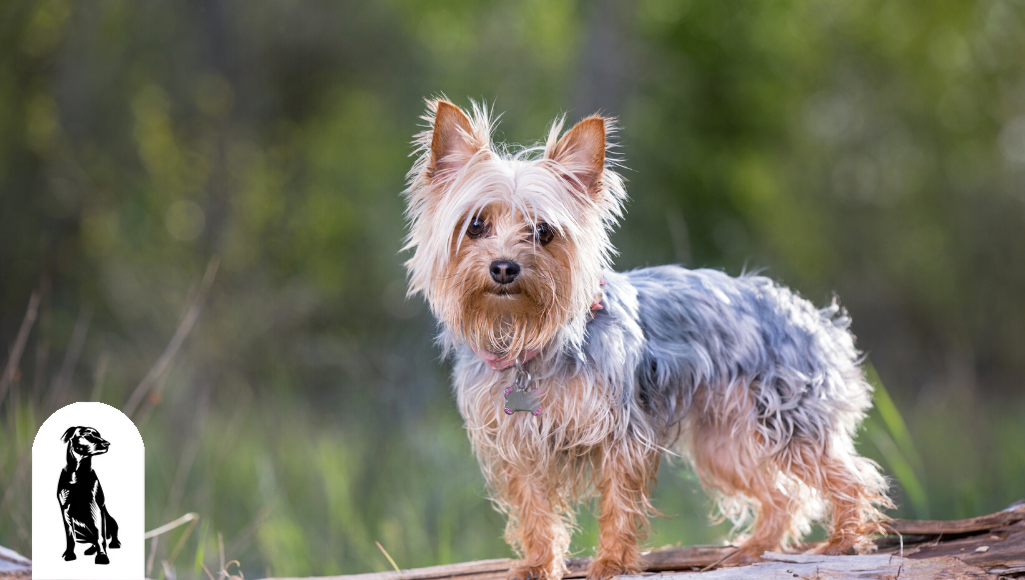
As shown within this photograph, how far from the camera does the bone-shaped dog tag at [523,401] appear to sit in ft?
12.3

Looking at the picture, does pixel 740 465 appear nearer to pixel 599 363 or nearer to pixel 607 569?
pixel 607 569

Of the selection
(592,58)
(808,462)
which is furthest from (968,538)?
(592,58)

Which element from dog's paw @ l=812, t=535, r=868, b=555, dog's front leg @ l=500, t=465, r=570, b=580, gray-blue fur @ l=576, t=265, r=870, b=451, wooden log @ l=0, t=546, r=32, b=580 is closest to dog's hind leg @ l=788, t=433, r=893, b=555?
dog's paw @ l=812, t=535, r=868, b=555

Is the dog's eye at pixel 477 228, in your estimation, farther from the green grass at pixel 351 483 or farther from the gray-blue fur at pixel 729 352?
the green grass at pixel 351 483

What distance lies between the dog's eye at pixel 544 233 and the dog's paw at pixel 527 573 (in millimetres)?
1642

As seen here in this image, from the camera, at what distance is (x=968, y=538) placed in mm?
3949

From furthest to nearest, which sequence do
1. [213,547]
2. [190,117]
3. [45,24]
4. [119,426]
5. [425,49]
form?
1. [425,49]
2. [190,117]
3. [45,24]
4. [213,547]
5. [119,426]

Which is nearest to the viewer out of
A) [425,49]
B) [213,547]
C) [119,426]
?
[119,426]

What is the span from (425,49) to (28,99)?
6.20m

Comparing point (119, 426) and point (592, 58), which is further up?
point (592, 58)

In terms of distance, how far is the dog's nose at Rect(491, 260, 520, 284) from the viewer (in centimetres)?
351

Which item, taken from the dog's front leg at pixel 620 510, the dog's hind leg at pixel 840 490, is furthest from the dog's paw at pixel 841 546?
the dog's front leg at pixel 620 510

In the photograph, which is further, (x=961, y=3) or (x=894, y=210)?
(x=894, y=210)

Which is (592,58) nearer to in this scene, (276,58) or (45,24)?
(276,58)
